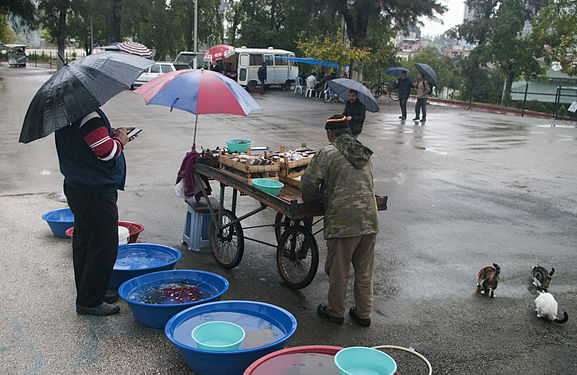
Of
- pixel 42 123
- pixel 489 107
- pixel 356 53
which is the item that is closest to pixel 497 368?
pixel 42 123

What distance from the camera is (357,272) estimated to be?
15.4 feet

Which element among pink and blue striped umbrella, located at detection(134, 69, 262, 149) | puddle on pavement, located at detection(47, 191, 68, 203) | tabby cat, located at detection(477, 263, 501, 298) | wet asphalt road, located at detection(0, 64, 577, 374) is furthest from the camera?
puddle on pavement, located at detection(47, 191, 68, 203)

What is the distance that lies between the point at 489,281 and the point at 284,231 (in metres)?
2.19

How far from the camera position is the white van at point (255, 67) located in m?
31.4

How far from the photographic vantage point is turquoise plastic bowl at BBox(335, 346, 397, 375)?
3.29 metres

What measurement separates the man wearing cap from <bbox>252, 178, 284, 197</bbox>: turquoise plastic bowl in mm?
446

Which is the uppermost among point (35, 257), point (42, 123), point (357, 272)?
point (42, 123)

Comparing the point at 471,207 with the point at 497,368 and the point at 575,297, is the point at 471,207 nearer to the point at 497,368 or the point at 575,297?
the point at 575,297

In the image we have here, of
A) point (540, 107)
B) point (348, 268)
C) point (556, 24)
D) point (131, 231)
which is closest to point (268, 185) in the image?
point (348, 268)

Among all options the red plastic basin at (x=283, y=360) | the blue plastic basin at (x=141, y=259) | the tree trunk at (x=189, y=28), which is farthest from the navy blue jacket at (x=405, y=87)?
the tree trunk at (x=189, y=28)

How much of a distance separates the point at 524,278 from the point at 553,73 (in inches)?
1888

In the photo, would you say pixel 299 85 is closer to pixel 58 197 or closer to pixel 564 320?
pixel 58 197

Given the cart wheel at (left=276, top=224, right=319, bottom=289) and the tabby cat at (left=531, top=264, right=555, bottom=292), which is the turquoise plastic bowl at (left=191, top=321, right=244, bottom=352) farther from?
the tabby cat at (left=531, top=264, right=555, bottom=292)

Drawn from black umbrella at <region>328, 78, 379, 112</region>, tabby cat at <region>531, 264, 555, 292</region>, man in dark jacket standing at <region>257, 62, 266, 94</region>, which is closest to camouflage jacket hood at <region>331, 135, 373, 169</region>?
tabby cat at <region>531, 264, 555, 292</region>
